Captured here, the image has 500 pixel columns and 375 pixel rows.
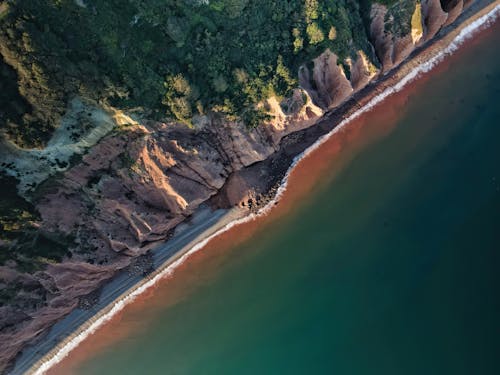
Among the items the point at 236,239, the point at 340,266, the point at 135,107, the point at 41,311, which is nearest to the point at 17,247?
the point at 41,311

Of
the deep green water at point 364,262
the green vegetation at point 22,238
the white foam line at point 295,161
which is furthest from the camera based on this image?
the white foam line at point 295,161

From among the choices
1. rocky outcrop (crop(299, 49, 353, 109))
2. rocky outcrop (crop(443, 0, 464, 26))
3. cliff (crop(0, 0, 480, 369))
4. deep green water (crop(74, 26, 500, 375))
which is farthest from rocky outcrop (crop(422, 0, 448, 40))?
rocky outcrop (crop(299, 49, 353, 109))

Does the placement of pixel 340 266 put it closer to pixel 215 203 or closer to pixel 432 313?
pixel 432 313

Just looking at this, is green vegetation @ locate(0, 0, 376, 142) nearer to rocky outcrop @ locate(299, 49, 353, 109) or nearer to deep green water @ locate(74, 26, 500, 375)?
rocky outcrop @ locate(299, 49, 353, 109)

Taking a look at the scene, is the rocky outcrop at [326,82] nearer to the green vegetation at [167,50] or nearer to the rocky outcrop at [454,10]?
the green vegetation at [167,50]

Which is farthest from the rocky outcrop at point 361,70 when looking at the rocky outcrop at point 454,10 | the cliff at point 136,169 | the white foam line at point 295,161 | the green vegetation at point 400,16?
the rocky outcrop at point 454,10

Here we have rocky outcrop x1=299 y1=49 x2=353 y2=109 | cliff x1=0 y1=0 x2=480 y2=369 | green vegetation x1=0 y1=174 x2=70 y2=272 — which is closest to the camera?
green vegetation x1=0 y1=174 x2=70 y2=272
